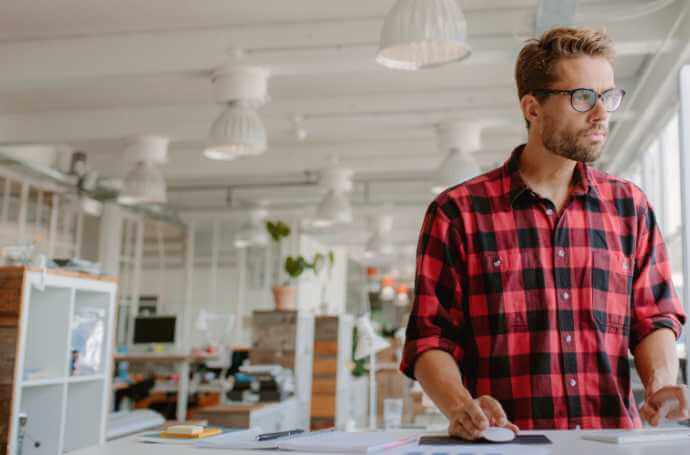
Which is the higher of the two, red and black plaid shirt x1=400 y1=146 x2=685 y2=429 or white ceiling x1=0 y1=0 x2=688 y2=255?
white ceiling x1=0 y1=0 x2=688 y2=255

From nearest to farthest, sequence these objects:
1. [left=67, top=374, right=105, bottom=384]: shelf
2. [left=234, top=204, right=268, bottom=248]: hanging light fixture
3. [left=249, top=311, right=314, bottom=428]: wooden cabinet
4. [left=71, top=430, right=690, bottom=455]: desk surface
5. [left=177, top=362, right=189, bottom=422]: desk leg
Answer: [left=71, top=430, right=690, bottom=455]: desk surface < [left=67, top=374, right=105, bottom=384]: shelf < [left=249, top=311, right=314, bottom=428]: wooden cabinet < [left=177, top=362, right=189, bottom=422]: desk leg < [left=234, top=204, right=268, bottom=248]: hanging light fixture

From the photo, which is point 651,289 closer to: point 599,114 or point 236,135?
point 599,114

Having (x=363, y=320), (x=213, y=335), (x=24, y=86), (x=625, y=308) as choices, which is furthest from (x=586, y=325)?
(x=213, y=335)

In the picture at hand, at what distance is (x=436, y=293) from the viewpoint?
5.65 ft

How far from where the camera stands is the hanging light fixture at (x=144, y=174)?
7.47 m

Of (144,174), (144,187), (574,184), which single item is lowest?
(574,184)

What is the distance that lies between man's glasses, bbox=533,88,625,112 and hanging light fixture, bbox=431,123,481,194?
554 centimetres

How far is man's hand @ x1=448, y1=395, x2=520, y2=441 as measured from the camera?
1294mm

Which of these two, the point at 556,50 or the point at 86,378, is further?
the point at 86,378

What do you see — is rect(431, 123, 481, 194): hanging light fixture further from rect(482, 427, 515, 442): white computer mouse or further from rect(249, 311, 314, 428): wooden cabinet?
rect(482, 427, 515, 442): white computer mouse

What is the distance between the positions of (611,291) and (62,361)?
3614 millimetres

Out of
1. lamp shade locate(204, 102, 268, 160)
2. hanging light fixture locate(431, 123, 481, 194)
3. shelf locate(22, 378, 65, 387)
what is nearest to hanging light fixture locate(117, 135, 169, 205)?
lamp shade locate(204, 102, 268, 160)

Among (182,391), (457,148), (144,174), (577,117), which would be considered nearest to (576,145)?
(577,117)

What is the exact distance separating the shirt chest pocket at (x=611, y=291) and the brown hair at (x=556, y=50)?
389 millimetres
